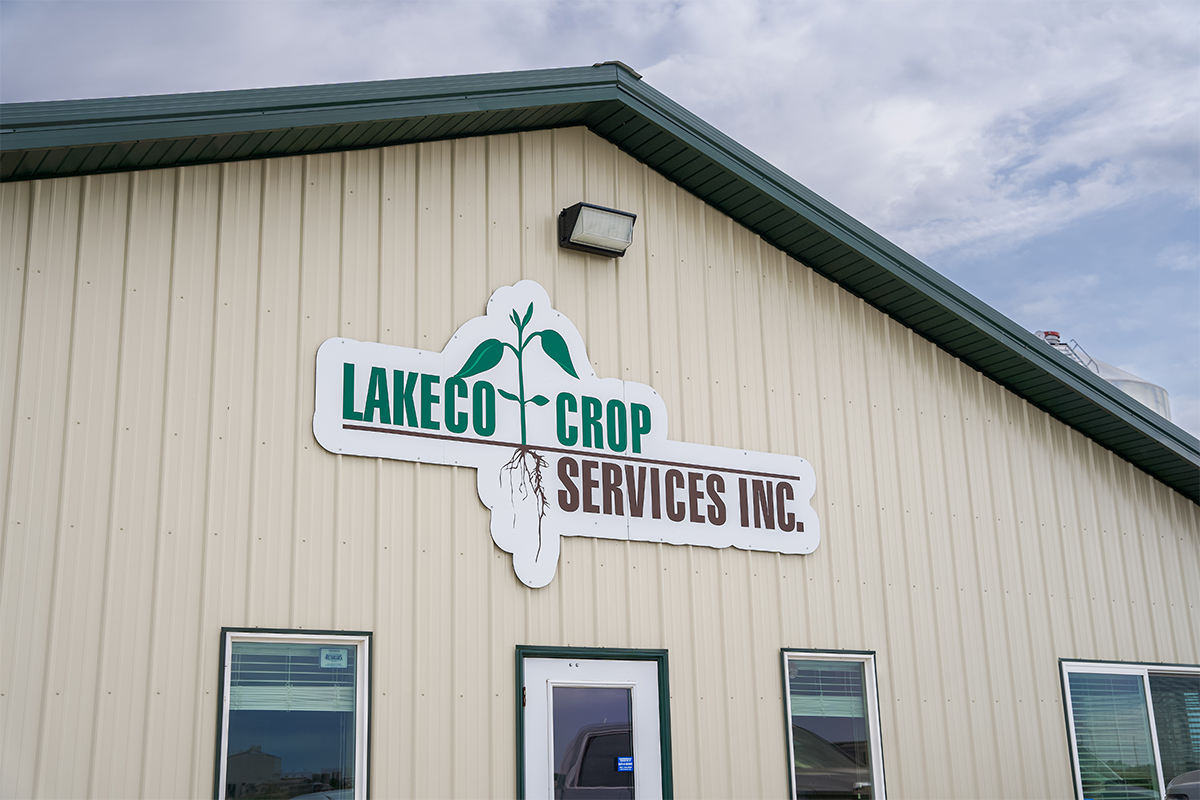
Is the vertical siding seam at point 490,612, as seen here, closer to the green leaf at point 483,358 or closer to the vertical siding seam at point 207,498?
the green leaf at point 483,358

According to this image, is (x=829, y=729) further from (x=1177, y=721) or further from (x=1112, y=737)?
(x=1177, y=721)

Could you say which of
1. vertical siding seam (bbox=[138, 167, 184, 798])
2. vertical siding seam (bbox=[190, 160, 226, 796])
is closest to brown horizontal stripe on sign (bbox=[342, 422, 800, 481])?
vertical siding seam (bbox=[190, 160, 226, 796])

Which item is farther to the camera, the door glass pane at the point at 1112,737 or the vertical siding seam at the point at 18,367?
the door glass pane at the point at 1112,737

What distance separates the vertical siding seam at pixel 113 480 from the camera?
590 cm

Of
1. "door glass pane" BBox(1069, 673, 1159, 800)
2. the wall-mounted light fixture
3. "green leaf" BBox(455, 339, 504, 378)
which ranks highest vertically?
the wall-mounted light fixture

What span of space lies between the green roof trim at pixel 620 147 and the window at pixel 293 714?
2.83 meters

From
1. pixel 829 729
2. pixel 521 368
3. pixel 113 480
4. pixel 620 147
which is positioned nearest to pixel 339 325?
pixel 521 368

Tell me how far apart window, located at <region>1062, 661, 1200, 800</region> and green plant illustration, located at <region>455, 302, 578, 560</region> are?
4.99 meters

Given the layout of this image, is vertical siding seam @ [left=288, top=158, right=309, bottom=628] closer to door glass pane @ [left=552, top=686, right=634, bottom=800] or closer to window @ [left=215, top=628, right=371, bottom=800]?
window @ [left=215, top=628, right=371, bottom=800]

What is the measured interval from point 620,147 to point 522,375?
2229 mm

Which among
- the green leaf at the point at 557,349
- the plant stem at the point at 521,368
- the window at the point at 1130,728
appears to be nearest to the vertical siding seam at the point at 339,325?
the plant stem at the point at 521,368

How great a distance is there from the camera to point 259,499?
6.65 meters

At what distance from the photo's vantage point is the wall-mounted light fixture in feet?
26.7

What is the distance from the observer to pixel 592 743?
7.35 metres
